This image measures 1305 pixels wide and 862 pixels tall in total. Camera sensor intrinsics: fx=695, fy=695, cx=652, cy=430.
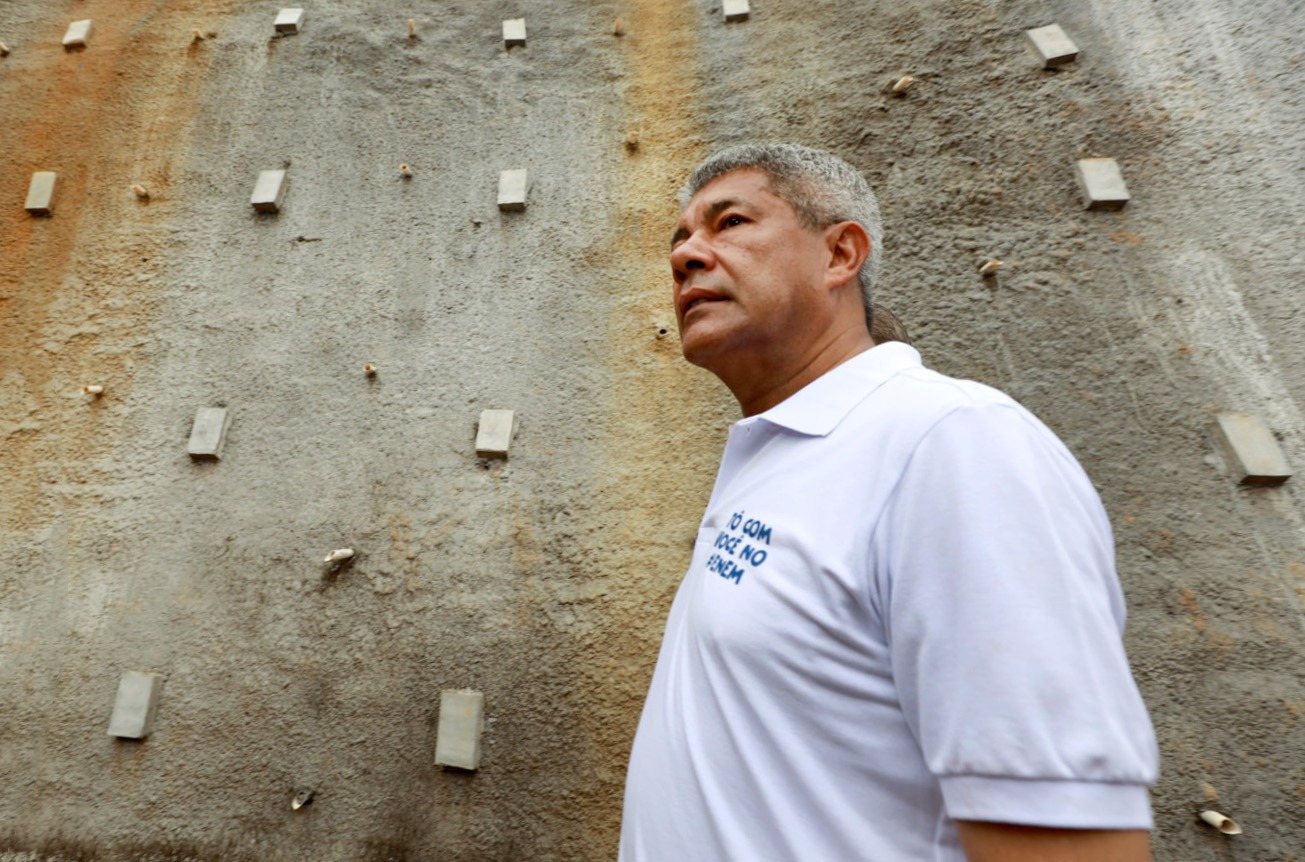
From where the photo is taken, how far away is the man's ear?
3.22ft

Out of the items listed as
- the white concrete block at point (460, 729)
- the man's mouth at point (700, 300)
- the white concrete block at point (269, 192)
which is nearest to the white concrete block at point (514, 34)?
the white concrete block at point (269, 192)

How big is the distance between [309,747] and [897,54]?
2595 mm

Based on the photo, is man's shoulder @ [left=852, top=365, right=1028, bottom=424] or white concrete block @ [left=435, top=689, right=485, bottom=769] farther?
white concrete block @ [left=435, top=689, right=485, bottom=769]

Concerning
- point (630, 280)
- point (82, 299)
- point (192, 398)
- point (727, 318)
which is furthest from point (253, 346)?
point (727, 318)

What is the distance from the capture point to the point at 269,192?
7.49 feet

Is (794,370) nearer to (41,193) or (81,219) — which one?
(81,219)

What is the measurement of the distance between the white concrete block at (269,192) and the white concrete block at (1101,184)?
7.96ft

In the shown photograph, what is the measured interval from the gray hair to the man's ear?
22 mm

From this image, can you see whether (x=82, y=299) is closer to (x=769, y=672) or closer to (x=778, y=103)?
(x=778, y=103)

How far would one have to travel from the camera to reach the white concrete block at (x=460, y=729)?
159 cm

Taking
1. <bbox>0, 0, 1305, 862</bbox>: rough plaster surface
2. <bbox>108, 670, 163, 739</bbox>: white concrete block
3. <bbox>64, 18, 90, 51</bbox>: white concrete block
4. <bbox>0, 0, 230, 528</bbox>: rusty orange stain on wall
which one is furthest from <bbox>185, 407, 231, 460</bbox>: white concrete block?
<bbox>64, 18, 90, 51</bbox>: white concrete block

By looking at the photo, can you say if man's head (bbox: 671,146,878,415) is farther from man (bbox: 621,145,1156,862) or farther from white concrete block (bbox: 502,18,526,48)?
white concrete block (bbox: 502,18,526,48)

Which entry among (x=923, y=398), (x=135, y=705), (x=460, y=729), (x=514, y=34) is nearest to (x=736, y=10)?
(x=514, y=34)

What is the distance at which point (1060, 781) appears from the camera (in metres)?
0.45
